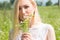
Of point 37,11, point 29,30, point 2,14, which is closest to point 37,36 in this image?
point 29,30

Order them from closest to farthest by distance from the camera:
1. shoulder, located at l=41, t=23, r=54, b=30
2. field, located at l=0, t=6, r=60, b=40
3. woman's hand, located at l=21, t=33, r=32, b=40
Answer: woman's hand, located at l=21, t=33, r=32, b=40
shoulder, located at l=41, t=23, r=54, b=30
field, located at l=0, t=6, r=60, b=40

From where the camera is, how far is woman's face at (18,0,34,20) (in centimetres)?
169

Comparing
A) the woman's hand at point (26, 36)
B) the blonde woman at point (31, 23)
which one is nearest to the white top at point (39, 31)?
the blonde woman at point (31, 23)

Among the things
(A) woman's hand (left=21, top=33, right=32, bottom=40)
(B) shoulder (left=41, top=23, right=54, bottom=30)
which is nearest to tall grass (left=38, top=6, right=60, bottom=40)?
(B) shoulder (left=41, top=23, right=54, bottom=30)

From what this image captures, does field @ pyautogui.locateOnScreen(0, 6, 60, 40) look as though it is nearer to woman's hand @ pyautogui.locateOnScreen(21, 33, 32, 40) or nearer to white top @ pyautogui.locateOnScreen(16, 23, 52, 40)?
white top @ pyautogui.locateOnScreen(16, 23, 52, 40)

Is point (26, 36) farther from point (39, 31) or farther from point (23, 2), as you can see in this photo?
point (23, 2)

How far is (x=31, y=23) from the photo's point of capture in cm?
171

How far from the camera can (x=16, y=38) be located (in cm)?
173

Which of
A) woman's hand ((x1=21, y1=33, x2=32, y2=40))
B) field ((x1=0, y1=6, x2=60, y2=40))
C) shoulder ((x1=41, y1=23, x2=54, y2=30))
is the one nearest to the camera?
woman's hand ((x1=21, y1=33, x2=32, y2=40))

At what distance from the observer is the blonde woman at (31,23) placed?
167 centimetres

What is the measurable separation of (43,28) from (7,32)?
13.0 inches

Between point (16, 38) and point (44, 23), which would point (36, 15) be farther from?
point (16, 38)

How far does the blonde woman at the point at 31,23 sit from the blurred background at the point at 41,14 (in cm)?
12

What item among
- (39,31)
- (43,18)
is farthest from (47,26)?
(43,18)
